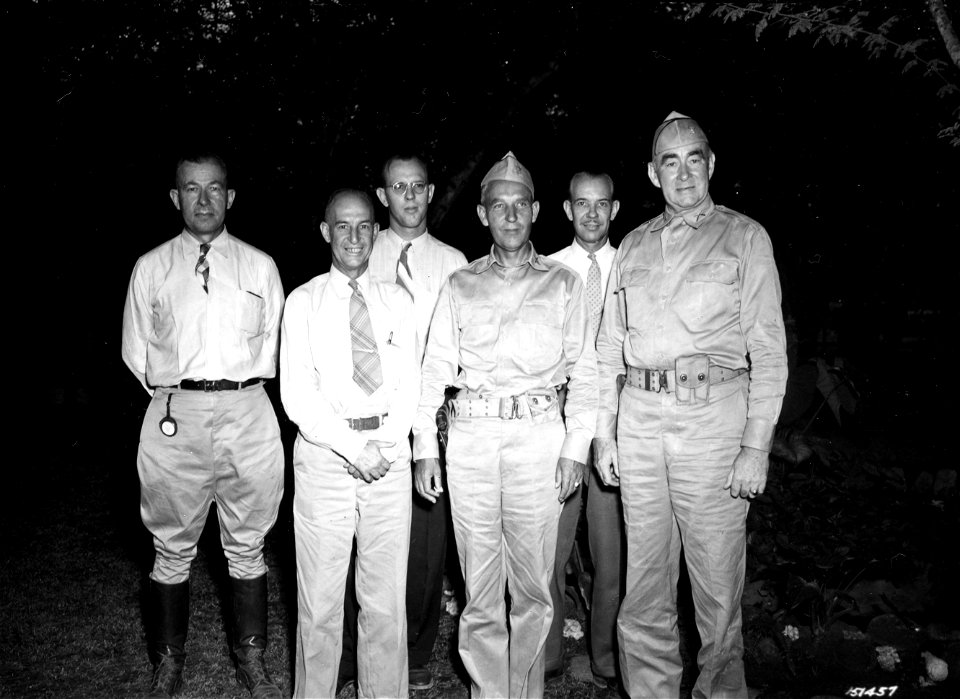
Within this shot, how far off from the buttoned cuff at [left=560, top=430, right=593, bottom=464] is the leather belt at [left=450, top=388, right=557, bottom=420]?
0.52 feet

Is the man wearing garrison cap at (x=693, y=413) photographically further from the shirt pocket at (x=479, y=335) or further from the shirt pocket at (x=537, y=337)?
the shirt pocket at (x=479, y=335)

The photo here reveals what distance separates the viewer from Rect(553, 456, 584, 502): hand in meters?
3.09

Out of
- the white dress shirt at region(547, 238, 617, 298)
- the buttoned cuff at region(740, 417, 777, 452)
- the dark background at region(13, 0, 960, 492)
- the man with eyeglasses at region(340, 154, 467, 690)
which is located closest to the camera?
the buttoned cuff at region(740, 417, 777, 452)

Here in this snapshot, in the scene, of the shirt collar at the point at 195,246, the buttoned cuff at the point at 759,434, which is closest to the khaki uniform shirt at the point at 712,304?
the buttoned cuff at the point at 759,434

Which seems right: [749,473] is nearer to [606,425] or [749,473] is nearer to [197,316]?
[606,425]

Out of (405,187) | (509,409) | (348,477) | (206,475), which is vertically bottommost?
(206,475)

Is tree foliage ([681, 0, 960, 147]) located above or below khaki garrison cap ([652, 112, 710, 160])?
above

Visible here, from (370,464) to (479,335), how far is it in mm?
678

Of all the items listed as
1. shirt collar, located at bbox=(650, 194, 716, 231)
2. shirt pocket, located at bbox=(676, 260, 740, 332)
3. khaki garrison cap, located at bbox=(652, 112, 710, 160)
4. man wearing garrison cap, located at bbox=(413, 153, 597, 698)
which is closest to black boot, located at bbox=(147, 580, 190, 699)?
man wearing garrison cap, located at bbox=(413, 153, 597, 698)

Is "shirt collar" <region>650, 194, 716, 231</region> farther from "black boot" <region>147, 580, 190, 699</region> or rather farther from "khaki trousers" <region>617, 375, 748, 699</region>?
"black boot" <region>147, 580, 190, 699</region>

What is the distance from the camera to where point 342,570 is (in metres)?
3.10

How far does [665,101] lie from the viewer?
290 inches

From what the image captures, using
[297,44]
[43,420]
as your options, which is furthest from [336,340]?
[43,420]

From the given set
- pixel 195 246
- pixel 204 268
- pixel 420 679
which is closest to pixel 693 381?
pixel 420 679
